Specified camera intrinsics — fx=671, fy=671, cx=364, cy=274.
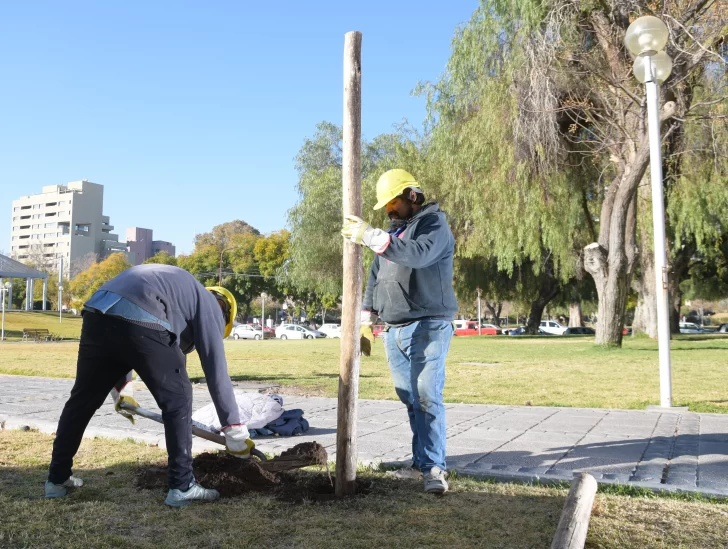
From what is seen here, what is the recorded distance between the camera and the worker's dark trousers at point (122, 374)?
12.3 feet

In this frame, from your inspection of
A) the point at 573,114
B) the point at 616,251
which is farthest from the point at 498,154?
the point at 616,251

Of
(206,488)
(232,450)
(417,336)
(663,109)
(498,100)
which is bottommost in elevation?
(206,488)

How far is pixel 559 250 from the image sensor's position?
21984mm

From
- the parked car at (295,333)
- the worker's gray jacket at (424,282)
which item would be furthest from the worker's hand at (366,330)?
the parked car at (295,333)

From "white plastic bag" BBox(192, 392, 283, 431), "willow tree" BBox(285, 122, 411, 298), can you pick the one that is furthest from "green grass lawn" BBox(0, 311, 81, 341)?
"white plastic bag" BBox(192, 392, 283, 431)

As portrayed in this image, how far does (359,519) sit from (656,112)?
731cm

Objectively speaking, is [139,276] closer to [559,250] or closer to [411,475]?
[411,475]

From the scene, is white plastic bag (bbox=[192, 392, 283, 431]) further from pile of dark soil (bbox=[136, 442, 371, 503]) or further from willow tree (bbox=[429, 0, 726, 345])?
willow tree (bbox=[429, 0, 726, 345])

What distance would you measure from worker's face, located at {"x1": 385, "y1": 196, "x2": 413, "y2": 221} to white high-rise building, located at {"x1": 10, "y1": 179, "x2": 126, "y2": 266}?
139 meters

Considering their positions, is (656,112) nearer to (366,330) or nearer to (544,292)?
(366,330)

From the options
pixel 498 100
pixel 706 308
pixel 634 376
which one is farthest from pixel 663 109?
pixel 706 308

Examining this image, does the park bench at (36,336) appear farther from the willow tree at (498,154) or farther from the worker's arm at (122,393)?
the worker's arm at (122,393)

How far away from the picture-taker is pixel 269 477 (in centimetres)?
439

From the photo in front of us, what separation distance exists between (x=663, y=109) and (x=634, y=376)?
26.0 ft
